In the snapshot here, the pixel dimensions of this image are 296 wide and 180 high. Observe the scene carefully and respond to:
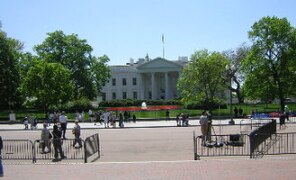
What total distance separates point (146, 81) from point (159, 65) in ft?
30.6

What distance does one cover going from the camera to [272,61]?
5066 centimetres

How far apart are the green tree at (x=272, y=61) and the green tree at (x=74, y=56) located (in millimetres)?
35054

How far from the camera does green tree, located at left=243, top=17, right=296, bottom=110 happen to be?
163ft

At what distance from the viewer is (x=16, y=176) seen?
1312 centimetres

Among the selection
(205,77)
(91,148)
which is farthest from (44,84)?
(91,148)

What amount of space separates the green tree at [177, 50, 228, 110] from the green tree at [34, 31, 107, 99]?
25.5 metres

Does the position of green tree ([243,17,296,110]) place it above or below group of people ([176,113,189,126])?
above

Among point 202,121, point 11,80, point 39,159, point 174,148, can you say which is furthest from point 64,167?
point 11,80

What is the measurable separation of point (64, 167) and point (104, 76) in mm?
68142

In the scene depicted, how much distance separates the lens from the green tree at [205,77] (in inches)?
2146

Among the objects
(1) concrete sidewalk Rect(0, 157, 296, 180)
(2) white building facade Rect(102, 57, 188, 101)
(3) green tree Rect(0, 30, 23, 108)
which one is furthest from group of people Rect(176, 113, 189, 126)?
(2) white building facade Rect(102, 57, 188, 101)

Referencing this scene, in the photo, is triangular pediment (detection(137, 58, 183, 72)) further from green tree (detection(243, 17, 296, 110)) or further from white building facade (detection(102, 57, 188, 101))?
green tree (detection(243, 17, 296, 110))

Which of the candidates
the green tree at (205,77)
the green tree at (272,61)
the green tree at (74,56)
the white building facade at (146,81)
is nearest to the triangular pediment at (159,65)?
the white building facade at (146,81)

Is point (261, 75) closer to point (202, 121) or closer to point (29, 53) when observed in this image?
point (202, 121)
